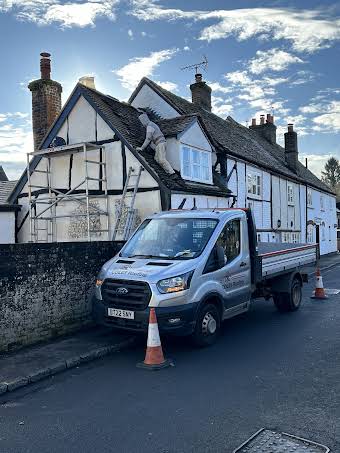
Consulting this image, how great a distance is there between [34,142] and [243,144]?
11599 millimetres

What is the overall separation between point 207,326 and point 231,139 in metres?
16.2

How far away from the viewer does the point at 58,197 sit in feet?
49.3

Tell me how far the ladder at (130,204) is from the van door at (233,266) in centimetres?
567

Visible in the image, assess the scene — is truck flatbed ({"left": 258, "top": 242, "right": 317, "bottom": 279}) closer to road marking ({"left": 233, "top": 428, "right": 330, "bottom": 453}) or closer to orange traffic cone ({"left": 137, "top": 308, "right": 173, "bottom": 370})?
orange traffic cone ({"left": 137, "top": 308, "right": 173, "bottom": 370})

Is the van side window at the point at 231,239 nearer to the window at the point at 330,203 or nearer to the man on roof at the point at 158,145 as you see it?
the man on roof at the point at 158,145

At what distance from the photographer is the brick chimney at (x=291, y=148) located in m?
28.8

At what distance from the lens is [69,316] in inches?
321

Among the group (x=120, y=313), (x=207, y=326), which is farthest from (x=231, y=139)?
(x=120, y=313)

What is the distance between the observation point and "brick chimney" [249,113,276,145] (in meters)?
30.6

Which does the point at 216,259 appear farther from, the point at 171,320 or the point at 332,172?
the point at 332,172

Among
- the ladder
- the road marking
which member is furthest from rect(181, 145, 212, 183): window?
the road marking

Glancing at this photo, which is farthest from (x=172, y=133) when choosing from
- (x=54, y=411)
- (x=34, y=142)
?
(x=54, y=411)

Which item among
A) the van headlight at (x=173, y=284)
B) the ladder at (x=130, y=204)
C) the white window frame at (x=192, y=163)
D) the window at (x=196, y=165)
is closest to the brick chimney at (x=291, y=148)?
the white window frame at (x=192, y=163)

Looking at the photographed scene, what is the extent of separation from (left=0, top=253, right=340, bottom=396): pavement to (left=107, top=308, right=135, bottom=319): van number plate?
0.62m
